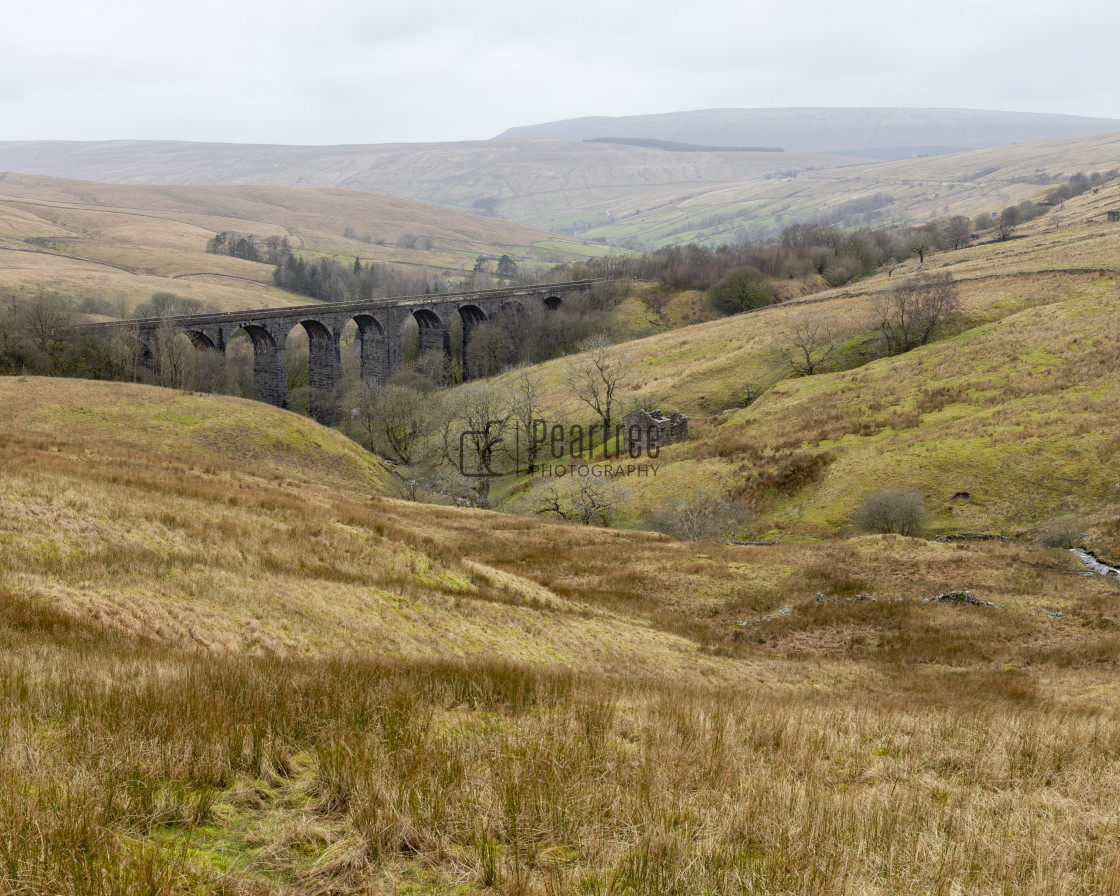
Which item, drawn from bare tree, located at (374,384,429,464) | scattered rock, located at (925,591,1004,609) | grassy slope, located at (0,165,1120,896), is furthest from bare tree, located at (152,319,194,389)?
scattered rock, located at (925,591,1004,609)

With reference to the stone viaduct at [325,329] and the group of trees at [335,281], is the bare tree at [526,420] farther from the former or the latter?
the group of trees at [335,281]

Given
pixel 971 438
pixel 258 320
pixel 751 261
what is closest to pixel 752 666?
pixel 971 438

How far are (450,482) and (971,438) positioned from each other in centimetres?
3573

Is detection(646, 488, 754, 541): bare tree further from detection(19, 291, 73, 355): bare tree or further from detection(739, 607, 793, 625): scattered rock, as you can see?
detection(19, 291, 73, 355): bare tree

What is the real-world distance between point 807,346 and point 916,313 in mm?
9851

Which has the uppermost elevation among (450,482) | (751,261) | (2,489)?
(751,261)

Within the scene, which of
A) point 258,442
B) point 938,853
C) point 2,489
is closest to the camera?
point 938,853

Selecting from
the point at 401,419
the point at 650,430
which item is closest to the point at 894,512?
the point at 650,430

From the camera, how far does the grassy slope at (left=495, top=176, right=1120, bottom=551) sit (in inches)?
1492

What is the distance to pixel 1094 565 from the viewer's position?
A: 29.4m

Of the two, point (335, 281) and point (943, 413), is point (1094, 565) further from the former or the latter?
point (335, 281)

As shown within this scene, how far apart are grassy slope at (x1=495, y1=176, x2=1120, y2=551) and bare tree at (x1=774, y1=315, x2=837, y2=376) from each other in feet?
5.02

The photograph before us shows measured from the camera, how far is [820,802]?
464 centimetres

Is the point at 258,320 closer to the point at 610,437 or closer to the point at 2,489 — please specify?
the point at 610,437
